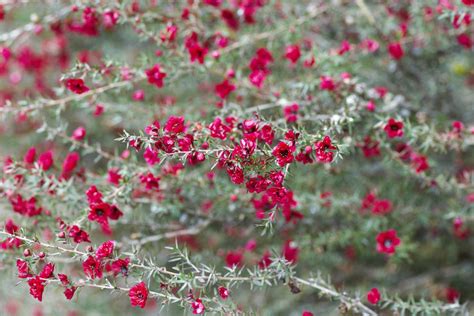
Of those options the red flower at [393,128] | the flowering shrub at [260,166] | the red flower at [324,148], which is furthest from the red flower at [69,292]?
the red flower at [393,128]

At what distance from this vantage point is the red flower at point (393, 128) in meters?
1.79

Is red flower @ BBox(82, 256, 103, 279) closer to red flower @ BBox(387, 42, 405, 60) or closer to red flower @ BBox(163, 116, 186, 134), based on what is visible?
red flower @ BBox(163, 116, 186, 134)

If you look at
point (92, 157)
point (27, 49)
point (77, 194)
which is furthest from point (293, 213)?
point (27, 49)

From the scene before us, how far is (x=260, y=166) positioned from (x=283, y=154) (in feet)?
0.21

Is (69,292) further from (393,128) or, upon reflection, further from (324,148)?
(393,128)

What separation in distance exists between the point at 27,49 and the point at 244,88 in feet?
5.11

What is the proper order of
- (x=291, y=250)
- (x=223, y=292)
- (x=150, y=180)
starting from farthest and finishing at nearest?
(x=291, y=250) → (x=150, y=180) → (x=223, y=292)

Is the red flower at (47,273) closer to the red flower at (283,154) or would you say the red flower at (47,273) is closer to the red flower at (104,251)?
the red flower at (104,251)

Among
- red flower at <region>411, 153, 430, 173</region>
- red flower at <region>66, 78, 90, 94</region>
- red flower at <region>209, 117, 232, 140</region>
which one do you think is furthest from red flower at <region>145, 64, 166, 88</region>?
red flower at <region>411, 153, 430, 173</region>

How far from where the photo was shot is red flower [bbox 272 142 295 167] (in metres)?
1.39

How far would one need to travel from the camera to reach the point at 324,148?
1435 mm

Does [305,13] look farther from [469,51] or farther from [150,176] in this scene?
[150,176]

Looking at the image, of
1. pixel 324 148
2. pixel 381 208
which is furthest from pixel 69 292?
pixel 381 208

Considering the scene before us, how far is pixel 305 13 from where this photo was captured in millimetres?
2438
